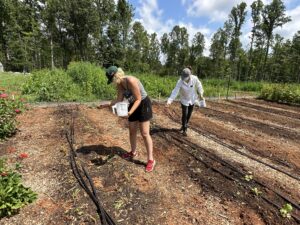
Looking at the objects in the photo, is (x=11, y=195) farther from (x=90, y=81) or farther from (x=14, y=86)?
(x=14, y=86)

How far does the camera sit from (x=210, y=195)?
2895mm

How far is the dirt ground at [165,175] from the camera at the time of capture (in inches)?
98.7

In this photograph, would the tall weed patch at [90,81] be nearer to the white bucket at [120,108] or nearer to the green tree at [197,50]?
the white bucket at [120,108]

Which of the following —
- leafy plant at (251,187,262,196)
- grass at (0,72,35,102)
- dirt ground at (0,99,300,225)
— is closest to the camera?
dirt ground at (0,99,300,225)

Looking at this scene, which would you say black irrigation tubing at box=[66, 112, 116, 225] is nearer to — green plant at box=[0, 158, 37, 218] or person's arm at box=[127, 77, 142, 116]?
green plant at box=[0, 158, 37, 218]

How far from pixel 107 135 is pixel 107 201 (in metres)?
2.44

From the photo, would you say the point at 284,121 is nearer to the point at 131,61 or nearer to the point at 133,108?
the point at 133,108

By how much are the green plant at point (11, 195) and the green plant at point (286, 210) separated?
2870 mm

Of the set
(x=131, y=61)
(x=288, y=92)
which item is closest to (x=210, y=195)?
(x=288, y=92)

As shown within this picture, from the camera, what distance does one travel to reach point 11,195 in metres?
2.43

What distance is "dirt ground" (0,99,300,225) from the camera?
8.23ft

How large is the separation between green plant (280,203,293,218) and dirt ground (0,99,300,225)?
0.20ft

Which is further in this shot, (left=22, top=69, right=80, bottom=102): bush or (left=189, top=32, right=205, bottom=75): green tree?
(left=189, top=32, right=205, bottom=75): green tree

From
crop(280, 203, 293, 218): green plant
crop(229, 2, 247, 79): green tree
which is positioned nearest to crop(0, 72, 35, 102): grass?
crop(280, 203, 293, 218): green plant
